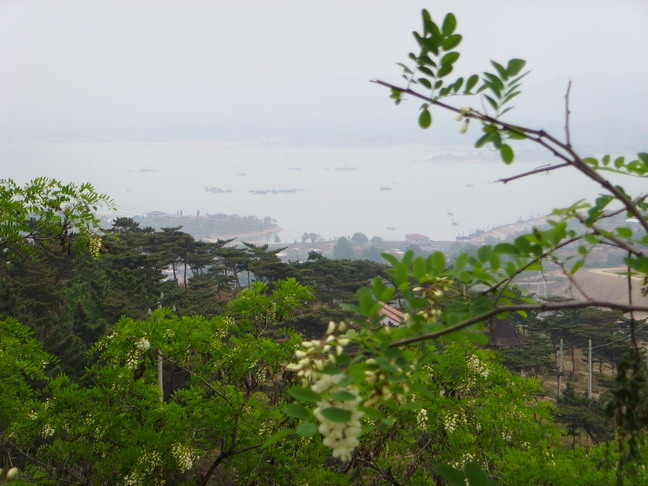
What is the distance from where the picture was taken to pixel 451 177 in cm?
16275

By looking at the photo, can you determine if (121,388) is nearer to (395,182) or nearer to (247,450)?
(247,450)

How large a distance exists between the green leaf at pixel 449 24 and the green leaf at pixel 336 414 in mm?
809

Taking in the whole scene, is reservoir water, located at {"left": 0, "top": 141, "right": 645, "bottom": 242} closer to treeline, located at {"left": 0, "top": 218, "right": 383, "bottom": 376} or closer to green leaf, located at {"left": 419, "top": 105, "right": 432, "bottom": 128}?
treeline, located at {"left": 0, "top": 218, "right": 383, "bottom": 376}

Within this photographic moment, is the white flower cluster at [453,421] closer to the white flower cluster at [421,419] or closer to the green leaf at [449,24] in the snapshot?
the white flower cluster at [421,419]

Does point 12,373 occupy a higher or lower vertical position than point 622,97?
lower

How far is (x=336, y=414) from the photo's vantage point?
2.53ft

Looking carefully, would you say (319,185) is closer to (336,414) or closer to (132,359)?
(132,359)

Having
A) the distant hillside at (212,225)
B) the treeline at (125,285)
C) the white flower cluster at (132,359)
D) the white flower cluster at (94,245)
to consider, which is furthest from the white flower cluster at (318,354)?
the distant hillside at (212,225)

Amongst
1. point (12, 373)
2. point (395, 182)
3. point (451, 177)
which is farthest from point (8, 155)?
point (12, 373)

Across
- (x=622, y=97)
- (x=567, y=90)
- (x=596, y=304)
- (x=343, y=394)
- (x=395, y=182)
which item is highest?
(x=622, y=97)

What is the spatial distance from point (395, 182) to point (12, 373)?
15463 cm

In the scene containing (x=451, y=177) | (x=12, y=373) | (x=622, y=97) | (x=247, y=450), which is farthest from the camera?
(x=451, y=177)

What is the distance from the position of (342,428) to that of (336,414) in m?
0.07

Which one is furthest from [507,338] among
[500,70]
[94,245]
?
[500,70]
